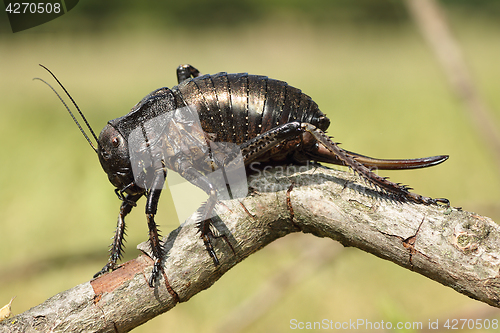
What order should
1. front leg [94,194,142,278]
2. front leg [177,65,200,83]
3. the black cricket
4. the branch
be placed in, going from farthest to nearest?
1. front leg [177,65,200,83]
2. front leg [94,194,142,278]
3. the black cricket
4. the branch

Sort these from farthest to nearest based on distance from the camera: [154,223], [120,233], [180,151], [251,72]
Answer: [251,72] < [120,233] < [180,151] < [154,223]

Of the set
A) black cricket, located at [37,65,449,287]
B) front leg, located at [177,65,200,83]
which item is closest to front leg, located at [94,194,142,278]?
black cricket, located at [37,65,449,287]

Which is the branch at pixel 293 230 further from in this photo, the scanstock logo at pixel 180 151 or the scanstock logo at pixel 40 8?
the scanstock logo at pixel 40 8

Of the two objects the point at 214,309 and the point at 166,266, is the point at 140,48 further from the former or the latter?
the point at 166,266

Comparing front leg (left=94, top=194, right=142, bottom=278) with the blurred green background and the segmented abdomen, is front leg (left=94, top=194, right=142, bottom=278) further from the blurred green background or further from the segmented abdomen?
the segmented abdomen

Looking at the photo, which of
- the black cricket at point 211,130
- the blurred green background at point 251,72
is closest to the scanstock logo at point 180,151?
the black cricket at point 211,130

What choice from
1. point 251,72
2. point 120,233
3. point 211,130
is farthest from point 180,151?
point 251,72

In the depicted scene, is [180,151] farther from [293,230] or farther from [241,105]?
[293,230]

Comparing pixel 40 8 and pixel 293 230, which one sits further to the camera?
pixel 40 8
